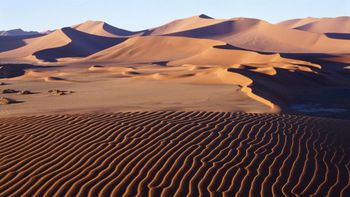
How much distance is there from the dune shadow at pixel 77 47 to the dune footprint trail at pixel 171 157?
56.7 meters

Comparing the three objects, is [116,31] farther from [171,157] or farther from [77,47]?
[171,157]

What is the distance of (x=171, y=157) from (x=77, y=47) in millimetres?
75070

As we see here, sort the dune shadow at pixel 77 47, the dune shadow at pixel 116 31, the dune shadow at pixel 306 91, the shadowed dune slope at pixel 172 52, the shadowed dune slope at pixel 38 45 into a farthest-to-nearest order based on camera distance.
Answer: the dune shadow at pixel 116 31, the shadowed dune slope at pixel 38 45, the dune shadow at pixel 77 47, the shadowed dune slope at pixel 172 52, the dune shadow at pixel 306 91

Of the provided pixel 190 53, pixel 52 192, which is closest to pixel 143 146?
pixel 52 192

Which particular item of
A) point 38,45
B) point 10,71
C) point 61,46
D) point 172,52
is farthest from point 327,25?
point 10,71

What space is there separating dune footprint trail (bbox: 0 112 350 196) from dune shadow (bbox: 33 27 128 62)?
56720 mm

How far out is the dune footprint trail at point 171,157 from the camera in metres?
6.76

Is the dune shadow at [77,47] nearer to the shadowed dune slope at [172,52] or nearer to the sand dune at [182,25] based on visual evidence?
the shadowed dune slope at [172,52]

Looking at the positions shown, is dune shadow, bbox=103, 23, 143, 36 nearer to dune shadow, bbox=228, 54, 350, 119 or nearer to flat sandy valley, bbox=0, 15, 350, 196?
dune shadow, bbox=228, 54, 350, 119

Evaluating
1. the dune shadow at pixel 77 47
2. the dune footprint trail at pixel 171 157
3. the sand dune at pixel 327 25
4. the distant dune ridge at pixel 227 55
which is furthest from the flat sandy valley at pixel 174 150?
the sand dune at pixel 327 25

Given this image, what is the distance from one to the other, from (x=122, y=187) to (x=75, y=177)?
29.0 inches

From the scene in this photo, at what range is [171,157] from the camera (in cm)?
794

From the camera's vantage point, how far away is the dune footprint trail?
266 inches

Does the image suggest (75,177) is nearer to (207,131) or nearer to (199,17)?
(207,131)
